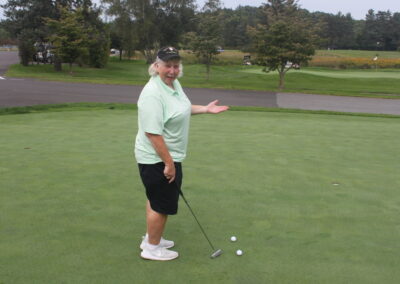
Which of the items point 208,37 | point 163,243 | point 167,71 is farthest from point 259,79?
point 167,71

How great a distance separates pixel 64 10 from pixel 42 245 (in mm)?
32101

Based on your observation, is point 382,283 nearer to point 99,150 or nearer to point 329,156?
point 329,156

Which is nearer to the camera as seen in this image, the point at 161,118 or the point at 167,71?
the point at 161,118

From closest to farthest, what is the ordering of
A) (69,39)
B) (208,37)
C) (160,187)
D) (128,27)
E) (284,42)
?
(160,187) → (284,42) → (208,37) → (69,39) → (128,27)

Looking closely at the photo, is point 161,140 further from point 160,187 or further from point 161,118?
point 160,187

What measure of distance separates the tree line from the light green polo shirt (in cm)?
2348

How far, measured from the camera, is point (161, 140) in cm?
331

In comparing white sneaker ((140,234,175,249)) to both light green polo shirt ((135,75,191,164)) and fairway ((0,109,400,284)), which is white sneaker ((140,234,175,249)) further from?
light green polo shirt ((135,75,191,164))

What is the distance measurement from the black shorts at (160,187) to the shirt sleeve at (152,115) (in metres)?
0.32

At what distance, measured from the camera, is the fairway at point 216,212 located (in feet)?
11.2

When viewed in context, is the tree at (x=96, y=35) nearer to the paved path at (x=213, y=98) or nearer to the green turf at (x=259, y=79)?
the green turf at (x=259, y=79)

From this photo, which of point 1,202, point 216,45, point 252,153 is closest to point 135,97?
point 216,45

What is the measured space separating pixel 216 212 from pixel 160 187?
4.14 ft

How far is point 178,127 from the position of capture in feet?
11.3
